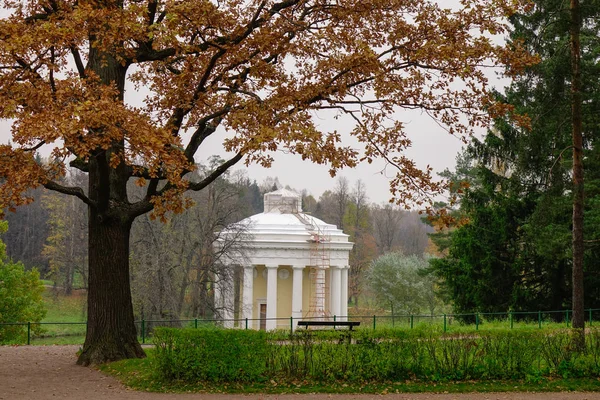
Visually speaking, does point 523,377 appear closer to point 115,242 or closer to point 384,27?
point 384,27

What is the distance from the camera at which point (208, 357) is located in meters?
12.8

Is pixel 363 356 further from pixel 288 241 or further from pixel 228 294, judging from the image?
pixel 228 294

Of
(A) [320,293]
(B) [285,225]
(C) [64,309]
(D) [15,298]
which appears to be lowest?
(C) [64,309]

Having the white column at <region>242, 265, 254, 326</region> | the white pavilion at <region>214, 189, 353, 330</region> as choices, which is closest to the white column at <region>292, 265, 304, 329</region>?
the white pavilion at <region>214, 189, 353, 330</region>

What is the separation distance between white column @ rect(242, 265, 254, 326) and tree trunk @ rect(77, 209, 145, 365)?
19.8m

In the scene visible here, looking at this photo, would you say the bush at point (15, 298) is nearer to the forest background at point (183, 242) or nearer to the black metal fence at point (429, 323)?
the black metal fence at point (429, 323)

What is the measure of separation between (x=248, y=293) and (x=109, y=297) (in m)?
21.5

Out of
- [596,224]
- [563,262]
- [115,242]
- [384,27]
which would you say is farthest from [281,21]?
[563,262]

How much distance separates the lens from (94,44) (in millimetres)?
12531

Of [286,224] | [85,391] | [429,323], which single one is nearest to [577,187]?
[429,323]

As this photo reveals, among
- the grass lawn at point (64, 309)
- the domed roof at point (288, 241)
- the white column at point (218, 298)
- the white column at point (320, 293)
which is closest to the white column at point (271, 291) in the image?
the domed roof at point (288, 241)

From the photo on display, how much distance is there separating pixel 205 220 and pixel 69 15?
23488mm

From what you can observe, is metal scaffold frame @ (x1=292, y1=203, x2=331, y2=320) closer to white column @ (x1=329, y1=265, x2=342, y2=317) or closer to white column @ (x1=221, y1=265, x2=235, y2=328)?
white column @ (x1=329, y1=265, x2=342, y2=317)

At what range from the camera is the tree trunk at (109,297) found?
15.0 metres
